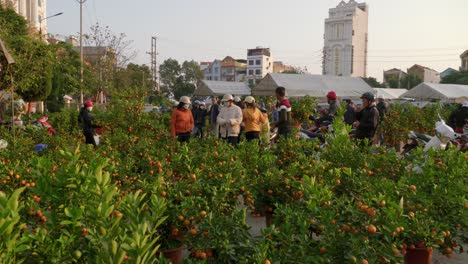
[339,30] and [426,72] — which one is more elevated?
[339,30]

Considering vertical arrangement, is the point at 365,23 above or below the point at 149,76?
above

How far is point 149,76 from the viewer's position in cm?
5644

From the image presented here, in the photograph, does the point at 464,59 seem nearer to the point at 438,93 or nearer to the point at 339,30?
→ the point at 339,30

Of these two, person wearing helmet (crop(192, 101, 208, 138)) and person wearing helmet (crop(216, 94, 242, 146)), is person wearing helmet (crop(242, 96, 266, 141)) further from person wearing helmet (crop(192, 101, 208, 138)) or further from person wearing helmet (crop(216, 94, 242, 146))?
person wearing helmet (crop(192, 101, 208, 138))

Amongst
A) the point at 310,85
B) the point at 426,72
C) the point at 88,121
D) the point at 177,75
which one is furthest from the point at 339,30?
the point at 88,121

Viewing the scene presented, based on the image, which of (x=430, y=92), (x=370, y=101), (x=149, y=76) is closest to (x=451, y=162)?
(x=370, y=101)

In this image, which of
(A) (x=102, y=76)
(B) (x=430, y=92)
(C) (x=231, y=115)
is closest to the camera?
(C) (x=231, y=115)

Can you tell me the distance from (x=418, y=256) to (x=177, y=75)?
84.3 metres

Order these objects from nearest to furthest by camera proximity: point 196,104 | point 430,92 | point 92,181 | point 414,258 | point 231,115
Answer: point 92,181 → point 414,258 → point 231,115 → point 196,104 → point 430,92

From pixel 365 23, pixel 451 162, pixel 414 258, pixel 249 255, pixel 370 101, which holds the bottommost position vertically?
pixel 414 258

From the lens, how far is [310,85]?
21391 mm

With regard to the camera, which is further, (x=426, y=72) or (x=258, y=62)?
(x=258, y=62)

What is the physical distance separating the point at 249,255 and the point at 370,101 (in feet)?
17.9

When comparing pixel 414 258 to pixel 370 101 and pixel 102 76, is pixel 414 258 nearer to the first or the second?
pixel 370 101
